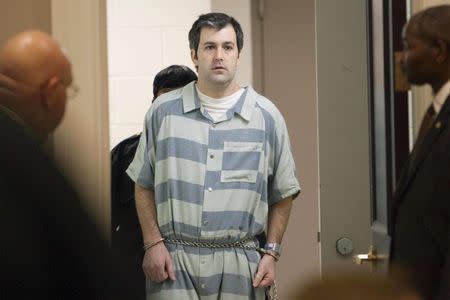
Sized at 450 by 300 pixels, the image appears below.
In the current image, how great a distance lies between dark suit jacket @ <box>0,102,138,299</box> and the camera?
79 centimetres

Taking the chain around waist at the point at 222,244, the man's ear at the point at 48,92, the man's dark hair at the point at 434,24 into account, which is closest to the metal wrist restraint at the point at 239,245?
the chain around waist at the point at 222,244

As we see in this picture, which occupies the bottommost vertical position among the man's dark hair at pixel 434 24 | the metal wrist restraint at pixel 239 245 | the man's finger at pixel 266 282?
the man's finger at pixel 266 282

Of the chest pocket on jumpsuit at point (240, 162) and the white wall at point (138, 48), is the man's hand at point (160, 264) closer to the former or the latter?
the chest pocket on jumpsuit at point (240, 162)

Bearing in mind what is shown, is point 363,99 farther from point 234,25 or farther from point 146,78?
point 146,78

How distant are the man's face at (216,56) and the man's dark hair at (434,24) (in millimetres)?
884

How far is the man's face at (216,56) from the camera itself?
2.97 meters

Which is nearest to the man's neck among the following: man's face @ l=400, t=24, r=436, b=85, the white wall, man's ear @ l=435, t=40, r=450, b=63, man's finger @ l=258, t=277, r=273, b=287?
man's finger @ l=258, t=277, r=273, b=287

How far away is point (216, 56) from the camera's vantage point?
3.00 metres

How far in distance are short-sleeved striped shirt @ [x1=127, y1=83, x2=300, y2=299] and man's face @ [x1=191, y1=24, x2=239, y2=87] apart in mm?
77

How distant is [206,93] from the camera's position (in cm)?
297

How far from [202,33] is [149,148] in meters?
0.38

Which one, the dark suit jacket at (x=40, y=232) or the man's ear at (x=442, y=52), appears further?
the man's ear at (x=442, y=52)

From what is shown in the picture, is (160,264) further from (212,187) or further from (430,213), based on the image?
(430,213)

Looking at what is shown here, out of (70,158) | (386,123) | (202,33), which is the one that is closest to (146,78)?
(202,33)
